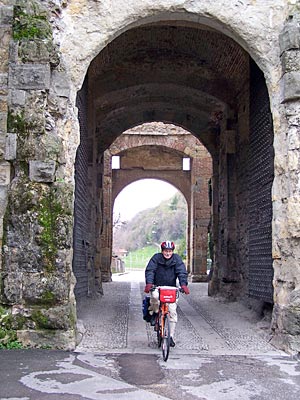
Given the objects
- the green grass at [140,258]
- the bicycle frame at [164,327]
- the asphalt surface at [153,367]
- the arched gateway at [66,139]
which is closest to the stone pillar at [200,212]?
the arched gateway at [66,139]

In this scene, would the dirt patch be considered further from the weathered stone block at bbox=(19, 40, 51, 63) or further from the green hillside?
the green hillside

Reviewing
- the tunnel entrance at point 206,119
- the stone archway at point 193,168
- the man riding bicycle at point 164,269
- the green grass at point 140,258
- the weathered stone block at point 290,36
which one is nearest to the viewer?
the man riding bicycle at point 164,269

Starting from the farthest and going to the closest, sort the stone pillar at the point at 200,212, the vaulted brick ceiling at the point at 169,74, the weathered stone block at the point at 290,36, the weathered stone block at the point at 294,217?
1. the stone pillar at the point at 200,212
2. the vaulted brick ceiling at the point at 169,74
3. the weathered stone block at the point at 290,36
4. the weathered stone block at the point at 294,217

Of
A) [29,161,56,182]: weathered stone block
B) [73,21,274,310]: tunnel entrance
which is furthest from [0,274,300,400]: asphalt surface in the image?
[29,161,56,182]: weathered stone block

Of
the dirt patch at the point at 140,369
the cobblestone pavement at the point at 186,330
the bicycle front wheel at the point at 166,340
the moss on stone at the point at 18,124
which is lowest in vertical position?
the dirt patch at the point at 140,369

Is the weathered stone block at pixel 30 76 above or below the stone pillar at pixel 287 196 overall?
above

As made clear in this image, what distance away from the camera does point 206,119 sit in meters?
13.6

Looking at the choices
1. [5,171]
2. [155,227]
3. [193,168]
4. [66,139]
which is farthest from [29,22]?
[155,227]

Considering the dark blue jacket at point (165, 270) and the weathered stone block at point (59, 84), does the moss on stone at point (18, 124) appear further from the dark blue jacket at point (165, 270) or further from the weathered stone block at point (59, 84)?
the dark blue jacket at point (165, 270)

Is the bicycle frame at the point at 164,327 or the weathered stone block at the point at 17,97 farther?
the weathered stone block at the point at 17,97

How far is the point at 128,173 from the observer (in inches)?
1067

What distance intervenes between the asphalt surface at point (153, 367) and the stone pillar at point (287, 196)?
573mm

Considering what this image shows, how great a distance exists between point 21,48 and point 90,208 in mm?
5937

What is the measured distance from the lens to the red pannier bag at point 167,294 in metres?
6.33
